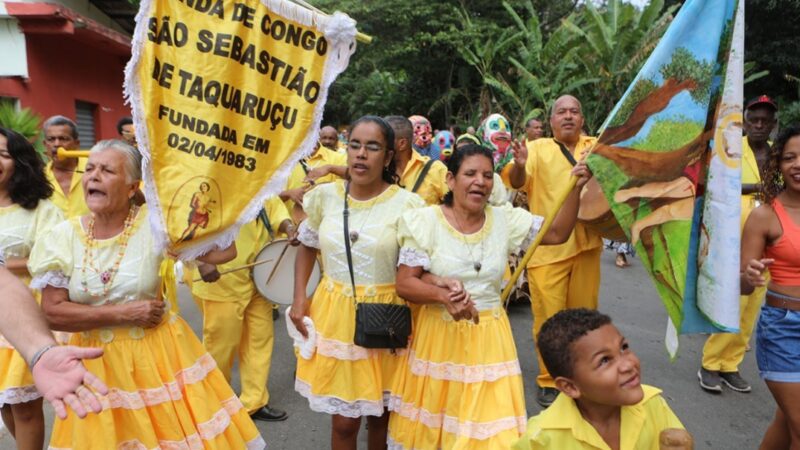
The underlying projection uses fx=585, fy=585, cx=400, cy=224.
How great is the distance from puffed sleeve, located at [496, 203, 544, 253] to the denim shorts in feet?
4.02

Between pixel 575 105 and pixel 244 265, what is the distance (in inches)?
105

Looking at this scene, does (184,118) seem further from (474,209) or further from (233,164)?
(474,209)

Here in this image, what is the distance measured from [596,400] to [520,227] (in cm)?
113

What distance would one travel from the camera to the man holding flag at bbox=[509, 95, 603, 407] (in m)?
4.30

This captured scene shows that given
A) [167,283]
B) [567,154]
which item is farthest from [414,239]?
[567,154]

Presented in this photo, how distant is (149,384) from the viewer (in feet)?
8.39

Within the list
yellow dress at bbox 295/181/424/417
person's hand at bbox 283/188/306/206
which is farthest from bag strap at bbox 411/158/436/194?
yellow dress at bbox 295/181/424/417

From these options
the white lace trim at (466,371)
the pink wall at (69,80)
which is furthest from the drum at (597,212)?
the pink wall at (69,80)

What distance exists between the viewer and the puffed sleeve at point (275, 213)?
4270 mm

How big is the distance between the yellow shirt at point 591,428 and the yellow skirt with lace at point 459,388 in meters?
0.64

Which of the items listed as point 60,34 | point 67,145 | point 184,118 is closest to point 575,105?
point 184,118

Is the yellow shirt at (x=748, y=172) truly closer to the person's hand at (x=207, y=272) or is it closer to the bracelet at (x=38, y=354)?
the person's hand at (x=207, y=272)

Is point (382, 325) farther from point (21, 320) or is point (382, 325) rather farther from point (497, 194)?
point (21, 320)

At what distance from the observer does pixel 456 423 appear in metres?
2.80
